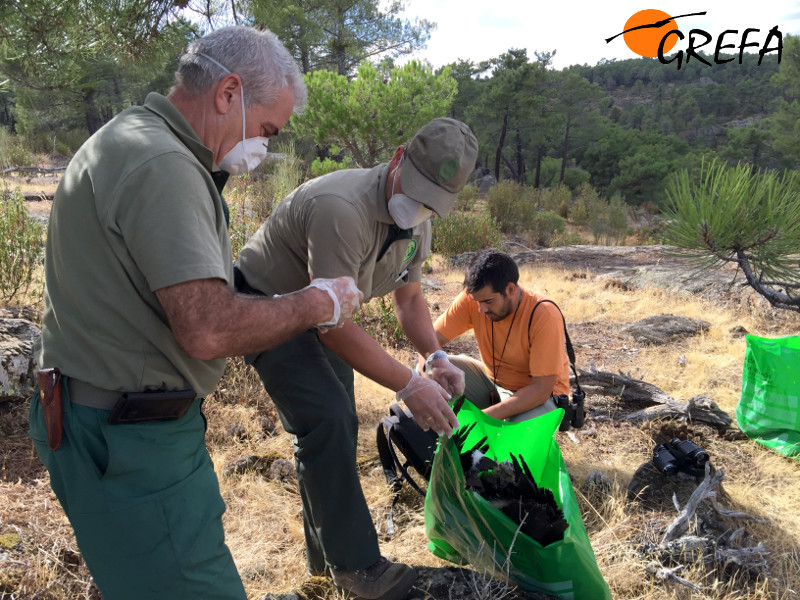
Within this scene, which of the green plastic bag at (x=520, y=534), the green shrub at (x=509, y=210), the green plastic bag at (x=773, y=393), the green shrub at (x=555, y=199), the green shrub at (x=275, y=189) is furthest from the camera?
the green shrub at (x=555, y=199)

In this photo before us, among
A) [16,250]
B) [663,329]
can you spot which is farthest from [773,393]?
[16,250]

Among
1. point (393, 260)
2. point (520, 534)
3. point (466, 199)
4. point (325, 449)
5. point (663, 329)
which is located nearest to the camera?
point (520, 534)

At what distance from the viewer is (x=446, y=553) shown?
6.47 feet

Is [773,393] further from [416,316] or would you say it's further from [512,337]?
[416,316]

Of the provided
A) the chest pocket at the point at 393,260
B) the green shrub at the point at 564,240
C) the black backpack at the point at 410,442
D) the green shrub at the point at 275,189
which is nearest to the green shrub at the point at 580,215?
the green shrub at the point at 564,240

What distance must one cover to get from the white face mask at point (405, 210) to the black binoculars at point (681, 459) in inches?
62.4

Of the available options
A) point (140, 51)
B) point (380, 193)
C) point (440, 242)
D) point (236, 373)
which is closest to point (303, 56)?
point (440, 242)

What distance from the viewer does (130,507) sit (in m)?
1.18

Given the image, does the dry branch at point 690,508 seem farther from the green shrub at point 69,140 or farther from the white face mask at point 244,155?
the green shrub at point 69,140

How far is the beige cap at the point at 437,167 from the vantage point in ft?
6.04

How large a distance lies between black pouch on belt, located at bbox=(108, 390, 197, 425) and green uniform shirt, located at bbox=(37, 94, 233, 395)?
3cm

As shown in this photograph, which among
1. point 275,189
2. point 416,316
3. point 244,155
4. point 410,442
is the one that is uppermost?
point 244,155

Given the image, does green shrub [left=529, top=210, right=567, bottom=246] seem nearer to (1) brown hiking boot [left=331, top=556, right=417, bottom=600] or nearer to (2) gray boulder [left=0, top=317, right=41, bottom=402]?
(2) gray boulder [left=0, top=317, right=41, bottom=402]

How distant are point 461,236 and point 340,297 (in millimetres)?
9773
